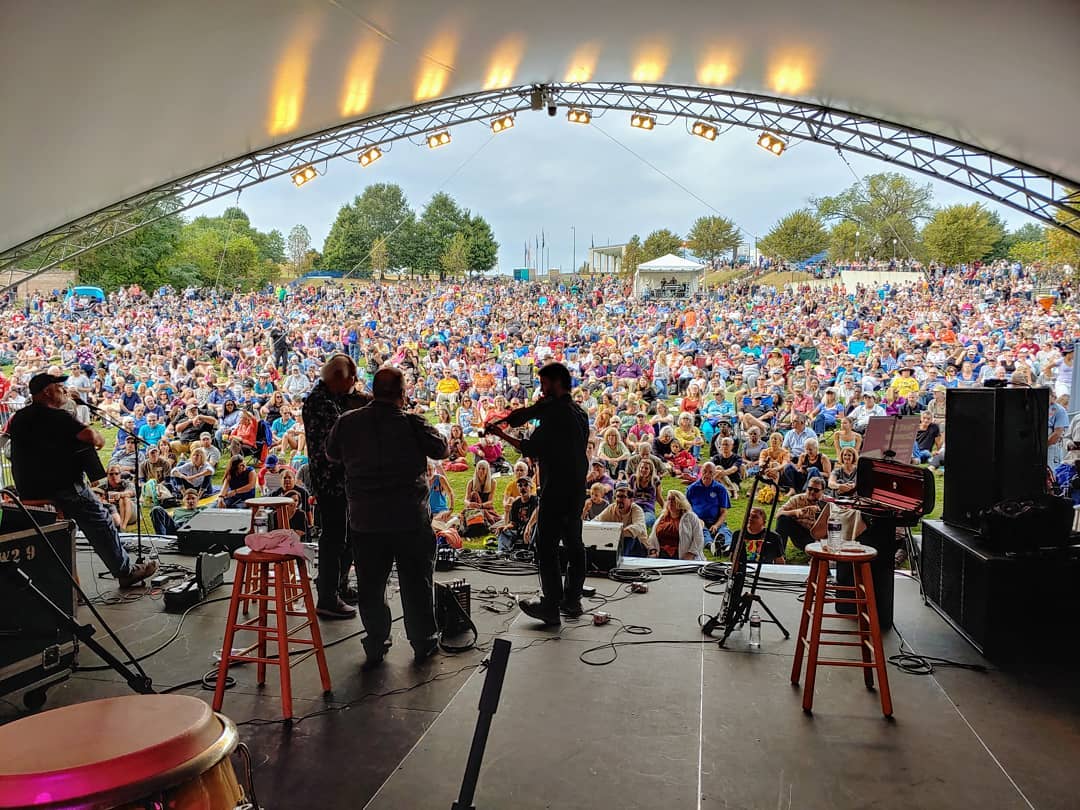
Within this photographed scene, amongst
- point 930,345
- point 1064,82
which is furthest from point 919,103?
point 930,345

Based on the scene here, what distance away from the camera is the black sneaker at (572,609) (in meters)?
3.96

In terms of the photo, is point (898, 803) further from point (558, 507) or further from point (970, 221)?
point (970, 221)

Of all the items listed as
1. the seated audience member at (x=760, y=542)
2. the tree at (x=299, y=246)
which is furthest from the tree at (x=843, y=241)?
the seated audience member at (x=760, y=542)

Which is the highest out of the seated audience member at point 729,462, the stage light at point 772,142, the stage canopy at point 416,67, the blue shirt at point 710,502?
the stage light at point 772,142

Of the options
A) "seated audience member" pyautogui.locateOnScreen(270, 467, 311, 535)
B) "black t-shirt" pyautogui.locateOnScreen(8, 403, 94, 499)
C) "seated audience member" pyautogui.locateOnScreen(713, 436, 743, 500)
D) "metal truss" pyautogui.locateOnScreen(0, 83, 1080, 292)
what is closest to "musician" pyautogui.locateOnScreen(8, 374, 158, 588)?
"black t-shirt" pyautogui.locateOnScreen(8, 403, 94, 499)

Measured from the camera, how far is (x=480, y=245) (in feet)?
77.8

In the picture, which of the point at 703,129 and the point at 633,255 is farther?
the point at 633,255

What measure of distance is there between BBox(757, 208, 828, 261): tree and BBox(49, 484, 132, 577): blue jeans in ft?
73.9

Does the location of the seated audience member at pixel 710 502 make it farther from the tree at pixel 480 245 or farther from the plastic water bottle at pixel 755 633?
the tree at pixel 480 245

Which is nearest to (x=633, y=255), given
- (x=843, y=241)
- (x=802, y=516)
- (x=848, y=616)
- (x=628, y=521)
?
(x=843, y=241)

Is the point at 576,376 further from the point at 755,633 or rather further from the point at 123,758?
the point at 123,758

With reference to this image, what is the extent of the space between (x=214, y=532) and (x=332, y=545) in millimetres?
1899

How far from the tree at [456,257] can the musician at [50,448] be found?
62.2 feet

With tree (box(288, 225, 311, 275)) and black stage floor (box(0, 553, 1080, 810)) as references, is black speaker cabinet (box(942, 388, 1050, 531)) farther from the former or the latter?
tree (box(288, 225, 311, 275))
